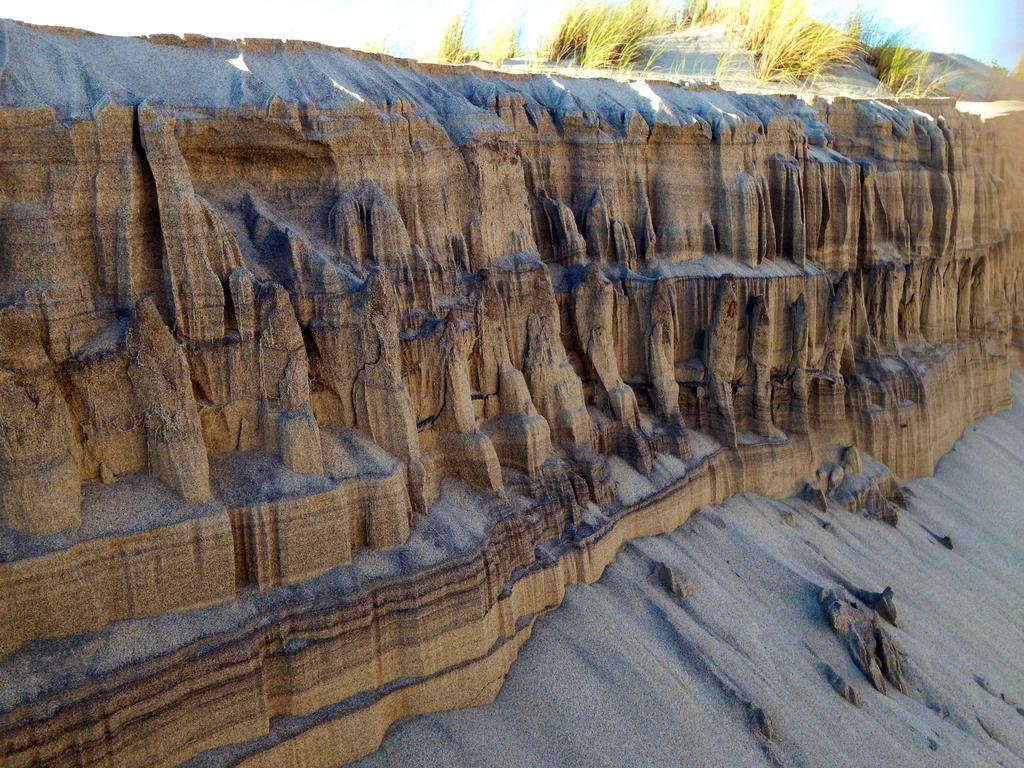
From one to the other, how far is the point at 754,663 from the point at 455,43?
17722 millimetres

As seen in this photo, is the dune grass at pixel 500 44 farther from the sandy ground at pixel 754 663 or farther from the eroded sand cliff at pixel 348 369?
the sandy ground at pixel 754 663

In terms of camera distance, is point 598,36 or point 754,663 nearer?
point 754,663

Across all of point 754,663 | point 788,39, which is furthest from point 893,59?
point 754,663

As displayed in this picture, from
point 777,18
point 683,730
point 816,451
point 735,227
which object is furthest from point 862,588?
point 777,18

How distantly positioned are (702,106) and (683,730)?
12.9m

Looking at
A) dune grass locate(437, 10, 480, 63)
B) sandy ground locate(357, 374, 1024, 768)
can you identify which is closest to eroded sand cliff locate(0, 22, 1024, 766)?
sandy ground locate(357, 374, 1024, 768)

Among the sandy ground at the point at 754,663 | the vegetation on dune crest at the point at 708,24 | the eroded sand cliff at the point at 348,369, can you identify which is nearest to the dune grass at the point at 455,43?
the vegetation on dune crest at the point at 708,24

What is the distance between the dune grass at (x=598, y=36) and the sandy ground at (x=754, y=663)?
46.2 ft

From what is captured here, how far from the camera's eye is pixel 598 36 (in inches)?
990

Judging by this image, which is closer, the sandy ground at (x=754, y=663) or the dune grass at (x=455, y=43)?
the sandy ground at (x=754, y=663)

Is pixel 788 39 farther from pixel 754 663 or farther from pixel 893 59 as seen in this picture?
pixel 754 663

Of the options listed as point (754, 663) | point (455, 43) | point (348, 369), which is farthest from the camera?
point (455, 43)

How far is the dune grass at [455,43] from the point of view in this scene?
76.1 feet

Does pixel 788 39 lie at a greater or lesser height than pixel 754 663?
greater
